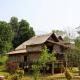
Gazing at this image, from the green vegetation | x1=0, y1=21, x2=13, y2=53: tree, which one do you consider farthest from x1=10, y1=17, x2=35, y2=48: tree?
x1=0, y1=21, x2=13, y2=53: tree

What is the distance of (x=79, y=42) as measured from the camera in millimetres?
39438

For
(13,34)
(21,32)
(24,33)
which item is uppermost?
(21,32)

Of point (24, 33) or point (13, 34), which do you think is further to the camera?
point (24, 33)

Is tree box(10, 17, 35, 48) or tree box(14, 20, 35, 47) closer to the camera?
tree box(14, 20, 35, 47)

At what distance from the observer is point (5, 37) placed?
194 feet

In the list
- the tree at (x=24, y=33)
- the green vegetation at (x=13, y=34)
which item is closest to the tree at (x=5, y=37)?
the green vegetation at (x=13, y=34)

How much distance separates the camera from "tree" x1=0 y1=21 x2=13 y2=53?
185 ft

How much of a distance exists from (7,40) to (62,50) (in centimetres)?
2128

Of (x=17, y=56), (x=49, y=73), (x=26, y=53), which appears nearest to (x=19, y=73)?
(x=49, y=73)

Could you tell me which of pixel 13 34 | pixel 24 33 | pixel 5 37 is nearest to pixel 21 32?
pixel 24 33

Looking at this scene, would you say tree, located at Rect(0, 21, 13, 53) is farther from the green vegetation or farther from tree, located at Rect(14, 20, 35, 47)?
tree, located at Rect(14, 20, 35, 47)

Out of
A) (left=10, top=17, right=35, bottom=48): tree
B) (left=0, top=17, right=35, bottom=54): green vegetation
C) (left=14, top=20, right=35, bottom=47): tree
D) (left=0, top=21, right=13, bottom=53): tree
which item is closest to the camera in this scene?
(left=0, top=21, right=13, bottom=53): tree

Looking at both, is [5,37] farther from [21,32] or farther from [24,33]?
[21,32]

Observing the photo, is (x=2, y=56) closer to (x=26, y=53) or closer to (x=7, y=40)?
(x=7, y=40)
